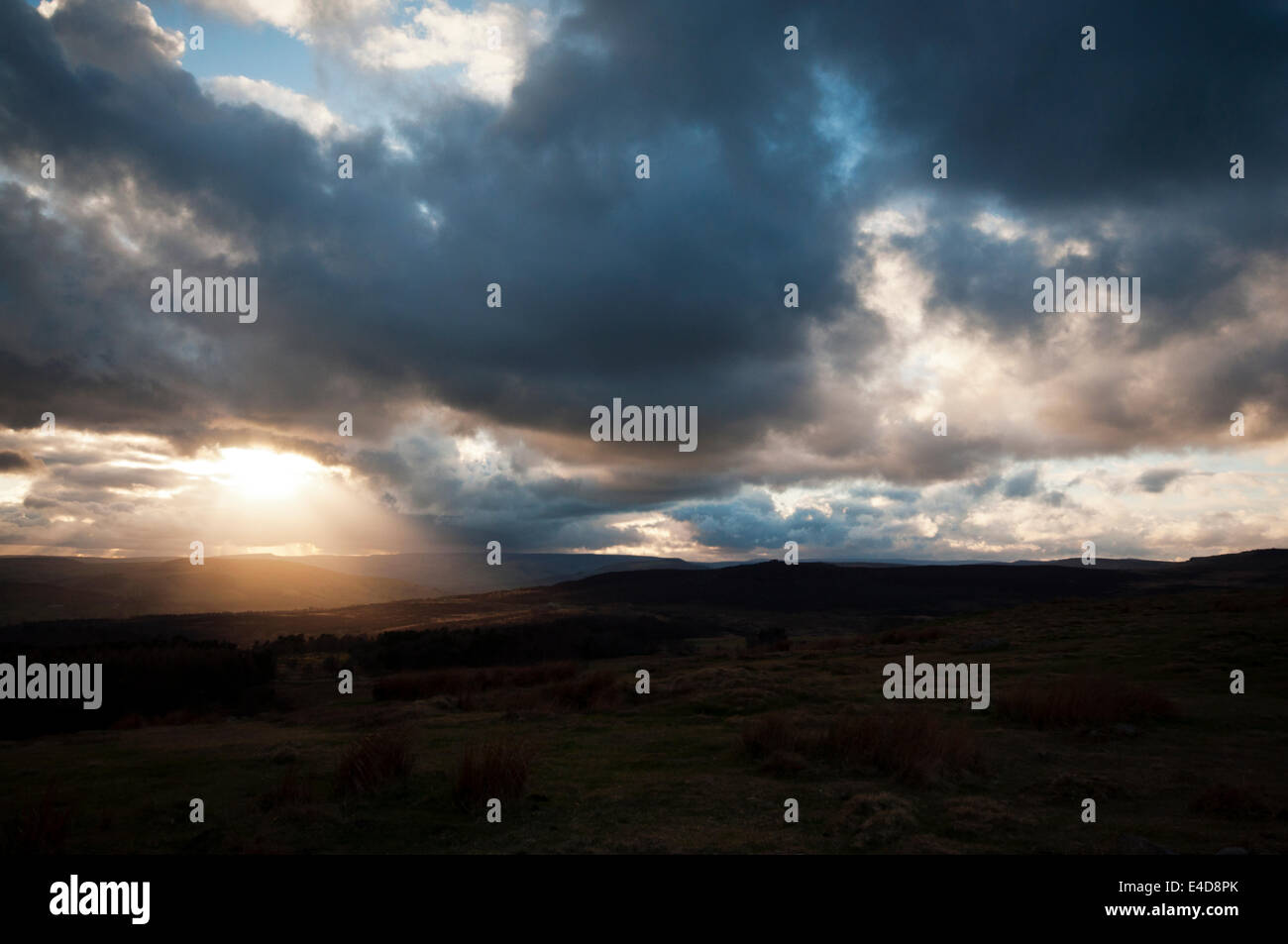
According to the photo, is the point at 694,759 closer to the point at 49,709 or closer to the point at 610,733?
the point at 610,733

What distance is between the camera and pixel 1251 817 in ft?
28.9

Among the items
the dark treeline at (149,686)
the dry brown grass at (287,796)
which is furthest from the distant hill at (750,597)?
the dry brown grass at (287,796)

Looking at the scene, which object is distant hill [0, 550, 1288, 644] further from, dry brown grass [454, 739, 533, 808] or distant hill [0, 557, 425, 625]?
dry brown grass [454, 739, 533, 808]

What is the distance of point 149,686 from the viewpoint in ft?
94.6

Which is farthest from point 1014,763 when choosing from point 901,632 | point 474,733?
point 901,632

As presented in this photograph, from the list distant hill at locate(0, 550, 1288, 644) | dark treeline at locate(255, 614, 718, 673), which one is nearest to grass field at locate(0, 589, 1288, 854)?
dark treeline at locate(255, 614, 718, 673)

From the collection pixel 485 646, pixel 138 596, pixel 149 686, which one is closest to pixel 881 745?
pixel 149 686

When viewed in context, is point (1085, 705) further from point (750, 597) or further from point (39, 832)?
point (750, 597)

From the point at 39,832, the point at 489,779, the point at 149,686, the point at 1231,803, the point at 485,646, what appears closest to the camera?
the point at 39,832

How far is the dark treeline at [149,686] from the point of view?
23328 mm

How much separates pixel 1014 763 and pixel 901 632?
27.8 meters

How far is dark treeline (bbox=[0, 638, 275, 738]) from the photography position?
2333 centimetres

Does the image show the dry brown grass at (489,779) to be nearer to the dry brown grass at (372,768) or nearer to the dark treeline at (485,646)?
the dry brown grass at (372,768)

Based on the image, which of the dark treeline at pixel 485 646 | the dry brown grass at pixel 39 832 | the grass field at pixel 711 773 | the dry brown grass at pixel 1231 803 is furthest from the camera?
the dark treeline at pixel 485 646
